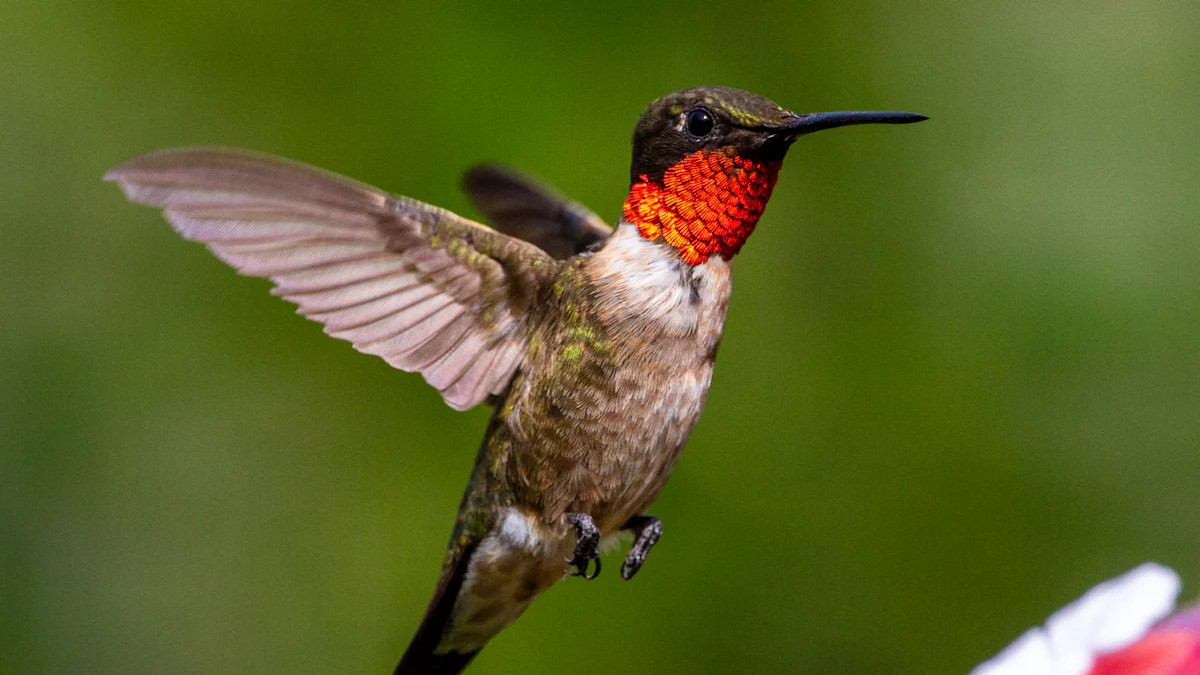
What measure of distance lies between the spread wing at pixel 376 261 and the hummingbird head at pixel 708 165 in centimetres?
20

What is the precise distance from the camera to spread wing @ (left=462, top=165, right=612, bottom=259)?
2.58 metres

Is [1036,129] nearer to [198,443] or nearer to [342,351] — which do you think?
[342,351]

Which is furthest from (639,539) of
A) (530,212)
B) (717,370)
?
(717,370)

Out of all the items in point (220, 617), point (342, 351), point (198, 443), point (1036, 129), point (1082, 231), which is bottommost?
point (220, 617)

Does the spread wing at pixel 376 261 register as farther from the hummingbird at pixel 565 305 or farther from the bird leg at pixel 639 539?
the bird leg at pixel 639 539

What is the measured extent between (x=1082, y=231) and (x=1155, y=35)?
535 mm

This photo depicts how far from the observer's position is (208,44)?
11.9 feet

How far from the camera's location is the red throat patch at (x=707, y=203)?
192cm

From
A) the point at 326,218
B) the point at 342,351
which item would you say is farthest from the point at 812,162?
the point at 326,218

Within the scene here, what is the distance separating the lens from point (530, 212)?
261cm

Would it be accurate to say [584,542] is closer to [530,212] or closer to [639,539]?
[639,539]

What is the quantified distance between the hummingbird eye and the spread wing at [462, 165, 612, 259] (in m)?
0.63

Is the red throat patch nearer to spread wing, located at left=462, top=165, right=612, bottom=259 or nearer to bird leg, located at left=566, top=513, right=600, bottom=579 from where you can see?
bird leg, located at left=566, top=513, right=600, bottom=579

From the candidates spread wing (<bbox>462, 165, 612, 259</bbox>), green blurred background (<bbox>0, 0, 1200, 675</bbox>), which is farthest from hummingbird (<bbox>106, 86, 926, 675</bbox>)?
green blurred background (<bbox>0, 0, 1200, 675</bbox>)
